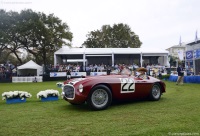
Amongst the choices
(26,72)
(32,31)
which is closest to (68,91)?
(26,72)

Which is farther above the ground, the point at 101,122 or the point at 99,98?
the point at 99,98

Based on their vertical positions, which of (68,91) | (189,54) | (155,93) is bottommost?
(155,93)

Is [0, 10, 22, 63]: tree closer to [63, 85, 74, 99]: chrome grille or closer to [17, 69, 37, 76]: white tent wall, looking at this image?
[17, 69, 37, 76]: white tent wall

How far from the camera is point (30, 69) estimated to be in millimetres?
31703

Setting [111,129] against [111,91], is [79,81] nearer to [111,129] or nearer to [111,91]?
[111,91]

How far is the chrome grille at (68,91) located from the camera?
654 centimetres

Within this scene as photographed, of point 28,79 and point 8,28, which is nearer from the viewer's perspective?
point 28,79

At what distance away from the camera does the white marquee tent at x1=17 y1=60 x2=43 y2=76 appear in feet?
96.7

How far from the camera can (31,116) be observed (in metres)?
5.73

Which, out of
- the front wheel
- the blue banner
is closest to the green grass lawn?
the front wheel

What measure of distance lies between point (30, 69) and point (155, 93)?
86.5 ft

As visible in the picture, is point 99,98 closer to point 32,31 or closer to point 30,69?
point 30,69

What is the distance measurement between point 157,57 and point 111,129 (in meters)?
33.3

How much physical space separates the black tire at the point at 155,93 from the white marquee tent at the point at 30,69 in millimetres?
23385
